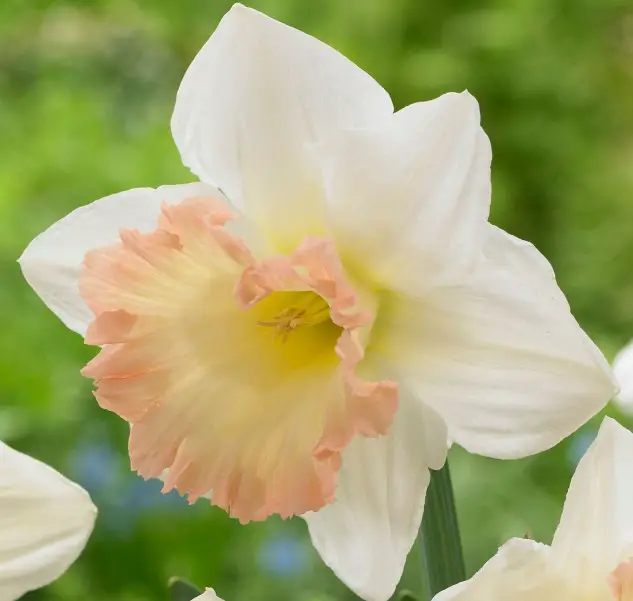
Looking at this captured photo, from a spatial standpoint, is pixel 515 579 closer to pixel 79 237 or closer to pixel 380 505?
pixel 380 505

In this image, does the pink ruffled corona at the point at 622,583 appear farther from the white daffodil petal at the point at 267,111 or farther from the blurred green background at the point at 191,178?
the blurred green background at the point at 191,178

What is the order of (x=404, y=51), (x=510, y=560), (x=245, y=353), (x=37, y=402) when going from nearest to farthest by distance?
(x=510, y=560) < (x=245, y=353) < (x=37, y=402) < (x=404, y=51)

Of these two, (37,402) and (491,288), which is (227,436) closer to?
(491,288)

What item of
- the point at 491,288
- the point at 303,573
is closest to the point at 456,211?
the point at 491,288

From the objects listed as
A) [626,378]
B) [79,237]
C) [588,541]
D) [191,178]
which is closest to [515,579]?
[588,541]

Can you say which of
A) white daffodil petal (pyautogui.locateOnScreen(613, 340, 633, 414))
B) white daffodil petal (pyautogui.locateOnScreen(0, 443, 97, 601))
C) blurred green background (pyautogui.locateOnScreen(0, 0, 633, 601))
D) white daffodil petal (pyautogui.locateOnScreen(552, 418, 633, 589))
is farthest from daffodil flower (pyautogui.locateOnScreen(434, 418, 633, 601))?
blurred green background (pyautogui.locateOnScreen(0, 0, 633, 601))

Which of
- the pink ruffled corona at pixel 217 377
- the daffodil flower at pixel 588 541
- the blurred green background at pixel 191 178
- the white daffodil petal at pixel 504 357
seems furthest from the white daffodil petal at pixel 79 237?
the blurred green background at pixel 191 178

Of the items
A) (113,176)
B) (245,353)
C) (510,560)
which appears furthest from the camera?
(113,176)
